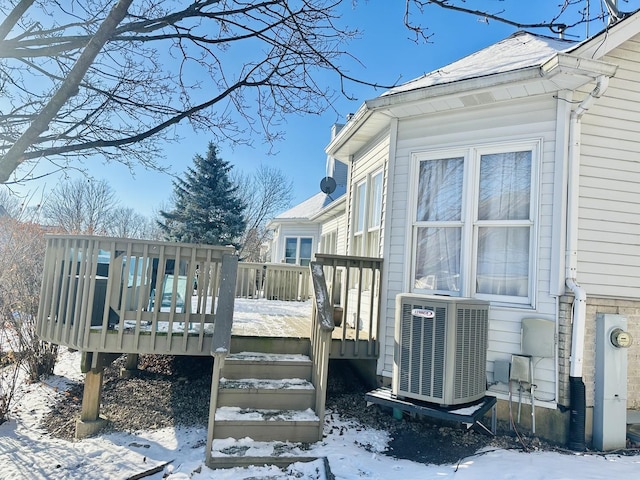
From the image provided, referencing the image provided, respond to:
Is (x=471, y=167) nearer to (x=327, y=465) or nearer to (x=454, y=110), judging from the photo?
(x=454, y=110)

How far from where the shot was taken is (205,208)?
17.5 meters

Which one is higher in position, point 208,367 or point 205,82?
point 205,82

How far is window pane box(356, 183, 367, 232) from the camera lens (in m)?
6.50

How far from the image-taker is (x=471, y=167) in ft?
15.1

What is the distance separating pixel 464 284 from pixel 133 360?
5.18m

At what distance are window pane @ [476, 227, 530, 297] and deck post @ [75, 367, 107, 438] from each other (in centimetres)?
439

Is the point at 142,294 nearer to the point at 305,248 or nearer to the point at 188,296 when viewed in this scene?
the point at 188,296

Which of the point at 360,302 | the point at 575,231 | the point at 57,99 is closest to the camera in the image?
the point at 57,99

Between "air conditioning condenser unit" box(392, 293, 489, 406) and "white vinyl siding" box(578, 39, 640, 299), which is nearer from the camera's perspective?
"air conditioning condenser unit" box(392, 293, 489, 406)

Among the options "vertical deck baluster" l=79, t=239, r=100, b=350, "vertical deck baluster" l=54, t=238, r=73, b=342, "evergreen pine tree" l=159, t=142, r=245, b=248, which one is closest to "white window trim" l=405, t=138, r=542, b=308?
"vertical deck baluster" l=79, t=239, r=100, b=350

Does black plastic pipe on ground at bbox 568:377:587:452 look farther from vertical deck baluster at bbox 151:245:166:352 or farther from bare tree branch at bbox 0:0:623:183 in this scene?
vertical deck baluster at bbox 151:245:166:352

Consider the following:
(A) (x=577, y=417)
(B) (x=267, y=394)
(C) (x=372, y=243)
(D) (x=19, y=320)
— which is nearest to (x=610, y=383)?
(A) (x=577, y=417)

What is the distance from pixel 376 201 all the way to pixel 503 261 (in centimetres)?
207

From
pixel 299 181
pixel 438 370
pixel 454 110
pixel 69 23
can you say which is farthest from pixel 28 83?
pixel 299 181
